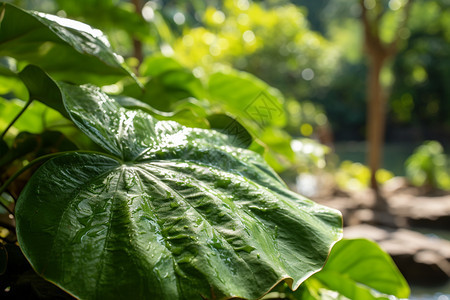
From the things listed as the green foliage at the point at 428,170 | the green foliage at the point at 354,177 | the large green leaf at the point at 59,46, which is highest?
the green foliage at the point at 428,170

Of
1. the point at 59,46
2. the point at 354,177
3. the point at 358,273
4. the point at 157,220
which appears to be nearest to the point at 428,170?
the point at 354,177

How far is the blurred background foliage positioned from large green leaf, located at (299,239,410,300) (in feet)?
0.67

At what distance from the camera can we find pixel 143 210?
1.20ft

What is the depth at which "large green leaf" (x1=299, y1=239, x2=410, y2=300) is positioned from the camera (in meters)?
0.64

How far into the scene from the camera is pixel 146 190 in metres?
0.39

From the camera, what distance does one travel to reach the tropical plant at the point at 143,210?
316 millimetres

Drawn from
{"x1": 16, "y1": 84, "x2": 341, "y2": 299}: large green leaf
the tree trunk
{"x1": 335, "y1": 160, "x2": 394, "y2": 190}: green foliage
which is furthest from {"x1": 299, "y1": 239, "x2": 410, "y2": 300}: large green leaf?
{"x1": 335, "y1": 160, "x2": 394, "y2": 190}: green foliage

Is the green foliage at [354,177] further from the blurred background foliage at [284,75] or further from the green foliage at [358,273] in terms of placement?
the green foliage at [358,273]

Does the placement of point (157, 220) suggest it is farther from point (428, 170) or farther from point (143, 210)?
point (428, 170)

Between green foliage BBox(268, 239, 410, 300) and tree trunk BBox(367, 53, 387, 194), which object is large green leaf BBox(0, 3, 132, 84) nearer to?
green foliage BBox(268, 239, 410, 300)

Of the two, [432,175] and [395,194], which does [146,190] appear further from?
[432,175]

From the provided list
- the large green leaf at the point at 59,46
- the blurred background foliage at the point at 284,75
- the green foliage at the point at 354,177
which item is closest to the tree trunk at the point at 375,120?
the blurred background foliage at the point at 284,75

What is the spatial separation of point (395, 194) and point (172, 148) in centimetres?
659

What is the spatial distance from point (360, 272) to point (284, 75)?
9358 mm
